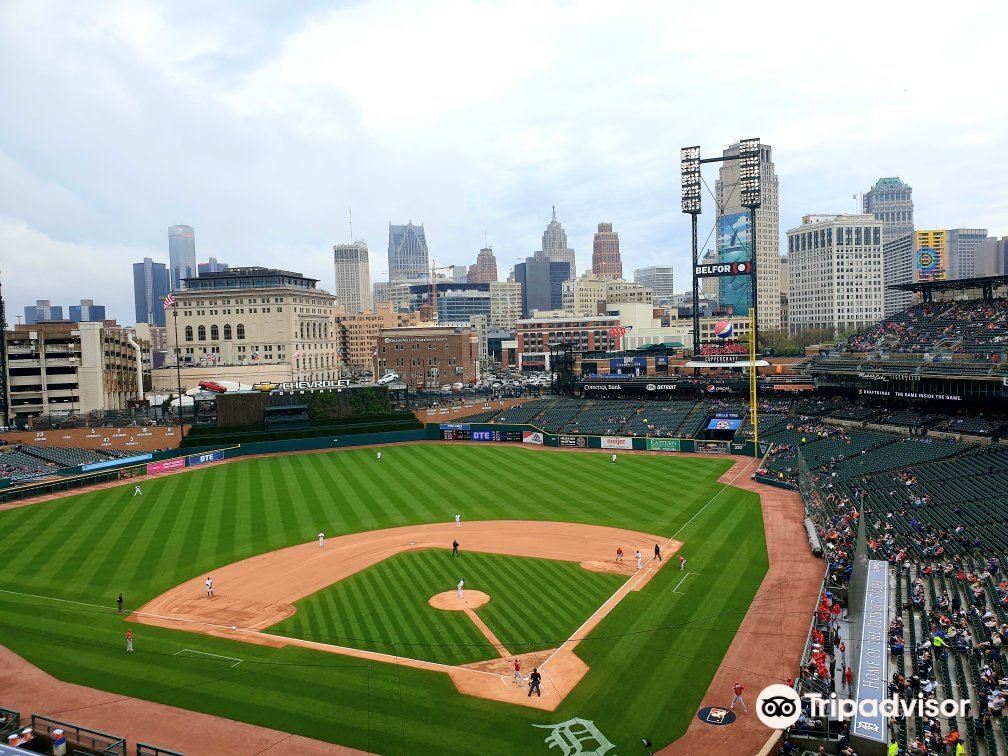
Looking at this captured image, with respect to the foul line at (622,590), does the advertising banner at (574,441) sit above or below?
above

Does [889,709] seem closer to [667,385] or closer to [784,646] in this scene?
[784,646]

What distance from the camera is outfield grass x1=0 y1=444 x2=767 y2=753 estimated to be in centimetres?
2067

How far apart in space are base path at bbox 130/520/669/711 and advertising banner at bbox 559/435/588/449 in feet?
96.9

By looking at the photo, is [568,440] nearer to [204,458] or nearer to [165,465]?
[204,458]

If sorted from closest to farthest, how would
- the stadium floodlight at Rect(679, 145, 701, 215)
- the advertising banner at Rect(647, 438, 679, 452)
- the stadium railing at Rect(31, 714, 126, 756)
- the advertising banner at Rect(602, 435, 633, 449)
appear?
the stadium railing at Rect(31, 714, 126, 756) < the advertising banner at Rect(647, 438, 679, 452) < the advertising banner at Rect(602, 435, 633, 449) < the stadium floodlight at Rect(679, 145, 701, 215)

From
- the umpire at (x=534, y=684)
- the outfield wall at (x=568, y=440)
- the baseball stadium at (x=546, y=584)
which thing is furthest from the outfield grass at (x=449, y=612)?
the outfield wall at (x=568, y=440)

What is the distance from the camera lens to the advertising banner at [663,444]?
216 ft

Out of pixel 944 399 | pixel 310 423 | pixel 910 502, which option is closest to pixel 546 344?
pixel 310 423

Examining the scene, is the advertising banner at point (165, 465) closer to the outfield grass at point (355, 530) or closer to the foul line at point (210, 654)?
the outfield grass at point (355, 530)

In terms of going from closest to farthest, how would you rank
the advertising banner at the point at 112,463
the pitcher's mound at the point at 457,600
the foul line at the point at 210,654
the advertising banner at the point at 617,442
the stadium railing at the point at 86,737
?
the stadium railing at the point at 86,737 < the foul line at the point at 210,654 < the pitcher's mound at the point at 457,600 < the advertising banner at the point at 112,463 < the advertising banner at the point at 617,442

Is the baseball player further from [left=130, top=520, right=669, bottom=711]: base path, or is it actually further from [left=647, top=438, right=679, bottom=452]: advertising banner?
[left=647, top=438, right=679, bottom=452]: advertising banner

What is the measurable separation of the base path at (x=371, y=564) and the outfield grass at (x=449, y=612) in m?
0.63

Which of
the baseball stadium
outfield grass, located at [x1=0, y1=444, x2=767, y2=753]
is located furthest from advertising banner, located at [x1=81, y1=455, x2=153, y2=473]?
outfield grass, located at [x1=0, y1=444, x2=767, y2=753]

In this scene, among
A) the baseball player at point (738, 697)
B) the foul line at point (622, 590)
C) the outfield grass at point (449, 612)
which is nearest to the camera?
the baseball player at point (738, 697)
